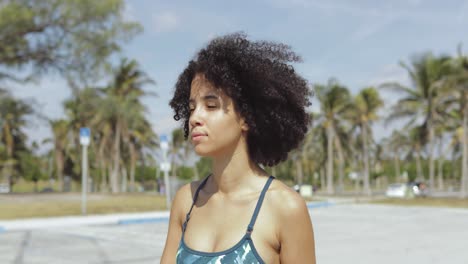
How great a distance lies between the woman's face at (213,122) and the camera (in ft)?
5.72

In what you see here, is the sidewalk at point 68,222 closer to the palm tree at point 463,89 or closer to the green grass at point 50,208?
the green grass at point 50,208

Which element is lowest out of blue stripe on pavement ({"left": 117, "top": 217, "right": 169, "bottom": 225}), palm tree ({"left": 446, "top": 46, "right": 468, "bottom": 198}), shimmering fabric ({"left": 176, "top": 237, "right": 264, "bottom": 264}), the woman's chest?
blue stripe on pavement ({"left": 117, "top": 217, "right": 169, "bottom": 225})

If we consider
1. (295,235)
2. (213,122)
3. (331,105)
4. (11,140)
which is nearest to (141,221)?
(213,122)

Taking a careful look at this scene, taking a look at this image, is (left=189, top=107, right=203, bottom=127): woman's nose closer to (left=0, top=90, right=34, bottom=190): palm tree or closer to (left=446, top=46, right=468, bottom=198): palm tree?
(left=446, top=46, right=468, bottom=198): palm tree

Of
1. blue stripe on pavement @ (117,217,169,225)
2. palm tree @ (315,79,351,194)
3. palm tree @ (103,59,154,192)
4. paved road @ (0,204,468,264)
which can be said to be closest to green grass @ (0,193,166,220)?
blue stripe on pavement @ (117,217,169,225)

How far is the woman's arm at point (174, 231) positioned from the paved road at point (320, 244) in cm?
647

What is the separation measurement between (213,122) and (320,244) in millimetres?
9011

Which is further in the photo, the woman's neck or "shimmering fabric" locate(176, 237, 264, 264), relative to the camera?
the woman's neck

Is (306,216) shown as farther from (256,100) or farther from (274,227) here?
(256,100)

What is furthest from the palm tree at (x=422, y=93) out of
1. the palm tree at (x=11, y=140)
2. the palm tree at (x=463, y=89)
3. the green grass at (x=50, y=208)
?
the palm tree at (x=11, y=140)

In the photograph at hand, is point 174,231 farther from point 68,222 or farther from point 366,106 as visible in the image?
point 366,106

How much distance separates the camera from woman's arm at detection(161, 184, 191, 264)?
194 centimetres

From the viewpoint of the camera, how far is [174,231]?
6.42 ft

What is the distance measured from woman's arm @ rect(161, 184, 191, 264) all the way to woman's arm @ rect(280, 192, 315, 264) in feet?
1.46
